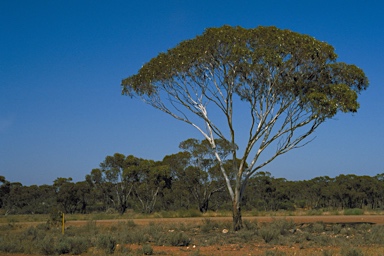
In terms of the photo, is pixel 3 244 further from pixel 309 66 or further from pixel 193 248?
pixel 309 66

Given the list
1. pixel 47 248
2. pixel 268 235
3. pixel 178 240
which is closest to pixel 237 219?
pixel 268 235

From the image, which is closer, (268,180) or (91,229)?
(91,229)

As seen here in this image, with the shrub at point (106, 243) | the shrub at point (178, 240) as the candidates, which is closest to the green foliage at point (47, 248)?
the shrub at point (106, 243)

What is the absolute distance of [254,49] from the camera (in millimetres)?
26812

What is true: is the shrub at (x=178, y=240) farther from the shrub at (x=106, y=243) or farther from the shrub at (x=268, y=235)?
the shrub at (x=268, y=235)

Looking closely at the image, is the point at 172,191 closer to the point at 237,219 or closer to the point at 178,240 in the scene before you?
the point at 237,219

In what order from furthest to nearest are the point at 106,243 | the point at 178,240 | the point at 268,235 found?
1. the point at 268,235
2. the point at 178,240
3. the point at 106,243

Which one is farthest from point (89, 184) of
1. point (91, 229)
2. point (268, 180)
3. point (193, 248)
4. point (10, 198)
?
point (193, 248)

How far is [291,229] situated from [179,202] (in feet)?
137

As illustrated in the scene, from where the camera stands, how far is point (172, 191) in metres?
61.8

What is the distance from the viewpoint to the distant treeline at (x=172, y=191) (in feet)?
176

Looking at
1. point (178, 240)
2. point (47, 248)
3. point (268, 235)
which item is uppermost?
point (268, 235)

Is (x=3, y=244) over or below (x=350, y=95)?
below

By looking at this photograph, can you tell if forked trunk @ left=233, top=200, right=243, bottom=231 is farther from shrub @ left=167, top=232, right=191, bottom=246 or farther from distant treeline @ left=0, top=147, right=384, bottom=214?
distant treeline @ left=0, top=147, right=384, bottom=214
